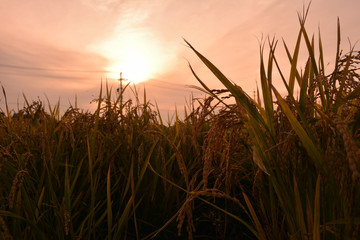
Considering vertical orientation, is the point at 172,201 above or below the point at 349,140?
below

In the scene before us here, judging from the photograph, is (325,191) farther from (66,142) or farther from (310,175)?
(66,142)

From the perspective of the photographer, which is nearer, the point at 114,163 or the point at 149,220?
the point at 149,220

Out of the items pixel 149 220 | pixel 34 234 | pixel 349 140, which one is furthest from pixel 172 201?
pixel 349 140

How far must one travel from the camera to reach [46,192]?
170 centimetres

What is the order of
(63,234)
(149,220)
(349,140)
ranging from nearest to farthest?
1. (349,140)
2. (63,234)
3. (149,220)

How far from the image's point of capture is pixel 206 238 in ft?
6.72

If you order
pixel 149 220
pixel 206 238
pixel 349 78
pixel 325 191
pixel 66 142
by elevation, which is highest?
pixel 349 78

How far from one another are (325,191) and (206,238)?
122 cm

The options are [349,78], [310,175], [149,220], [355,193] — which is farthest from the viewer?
[149,220]

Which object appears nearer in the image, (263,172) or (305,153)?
(305,153)

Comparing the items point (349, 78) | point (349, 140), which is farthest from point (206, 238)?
point (349, 140)

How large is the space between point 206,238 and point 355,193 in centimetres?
135

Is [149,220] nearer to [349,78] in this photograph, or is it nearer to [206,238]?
[206,238]

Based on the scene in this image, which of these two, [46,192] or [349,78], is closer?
[349,78]
